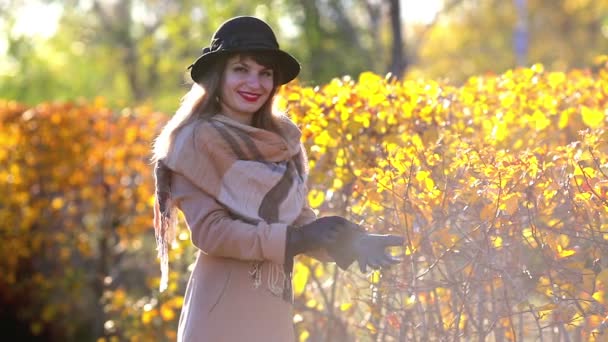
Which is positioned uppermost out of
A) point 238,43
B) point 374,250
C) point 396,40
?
point 396,40

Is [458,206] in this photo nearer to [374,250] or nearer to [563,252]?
[563,252]

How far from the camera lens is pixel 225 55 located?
3336mm

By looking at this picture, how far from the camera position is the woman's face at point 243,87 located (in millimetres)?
3324

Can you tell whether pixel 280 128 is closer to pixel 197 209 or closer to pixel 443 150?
pixel 197 209

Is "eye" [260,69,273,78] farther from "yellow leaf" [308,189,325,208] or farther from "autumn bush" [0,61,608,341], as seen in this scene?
"yellow leaf" [308,189,325,208]

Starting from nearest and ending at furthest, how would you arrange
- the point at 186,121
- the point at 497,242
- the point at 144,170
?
the point at 186,121 < the point at 497,242 < the point at 144,170

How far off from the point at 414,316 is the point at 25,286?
503 centimetres

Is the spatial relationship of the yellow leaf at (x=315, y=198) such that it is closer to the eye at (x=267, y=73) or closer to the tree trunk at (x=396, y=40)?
the eye at (x=267, y=73)

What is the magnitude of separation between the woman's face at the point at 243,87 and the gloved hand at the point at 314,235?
50 centimetres

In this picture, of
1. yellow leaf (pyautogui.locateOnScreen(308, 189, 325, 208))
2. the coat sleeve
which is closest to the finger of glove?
the coat sleeve

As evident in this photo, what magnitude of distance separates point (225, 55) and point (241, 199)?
1.57ft

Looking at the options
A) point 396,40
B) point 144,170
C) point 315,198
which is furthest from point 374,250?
point 396,40

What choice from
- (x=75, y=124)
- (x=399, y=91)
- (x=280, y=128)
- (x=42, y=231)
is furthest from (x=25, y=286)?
(x=280, y=128)

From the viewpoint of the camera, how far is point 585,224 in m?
3.43
